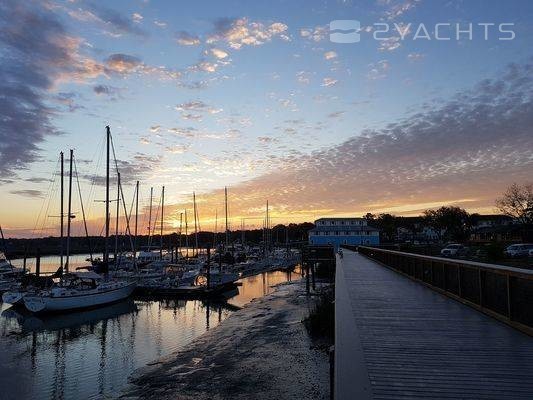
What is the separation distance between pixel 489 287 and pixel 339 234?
74709mm

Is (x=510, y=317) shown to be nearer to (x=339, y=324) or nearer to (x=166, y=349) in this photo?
(x=339, y=324)

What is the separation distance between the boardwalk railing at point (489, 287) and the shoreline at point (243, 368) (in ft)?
17.7

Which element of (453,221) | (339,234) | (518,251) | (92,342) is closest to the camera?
(92,342)

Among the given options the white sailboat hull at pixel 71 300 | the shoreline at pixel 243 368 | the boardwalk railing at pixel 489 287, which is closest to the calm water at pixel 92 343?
the white sailboat hull at pixel 71 300

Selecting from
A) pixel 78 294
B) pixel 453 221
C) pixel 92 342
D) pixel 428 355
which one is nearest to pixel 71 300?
pixel 78 294

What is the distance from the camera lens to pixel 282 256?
102 metres

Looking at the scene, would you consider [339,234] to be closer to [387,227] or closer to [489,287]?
[387,227]

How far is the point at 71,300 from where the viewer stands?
3731cm

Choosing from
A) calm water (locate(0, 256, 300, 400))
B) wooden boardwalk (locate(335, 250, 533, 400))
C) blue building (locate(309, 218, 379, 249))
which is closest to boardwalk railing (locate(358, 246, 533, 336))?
wooden boardwalk (locate(335, 250, 533, 400))

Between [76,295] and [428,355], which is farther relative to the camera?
[76,295]

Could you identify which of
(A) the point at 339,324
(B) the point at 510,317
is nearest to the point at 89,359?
(A) the point at 339,324

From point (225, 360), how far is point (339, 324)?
1162cm

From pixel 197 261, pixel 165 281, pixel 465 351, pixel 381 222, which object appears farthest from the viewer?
pixel 381 222

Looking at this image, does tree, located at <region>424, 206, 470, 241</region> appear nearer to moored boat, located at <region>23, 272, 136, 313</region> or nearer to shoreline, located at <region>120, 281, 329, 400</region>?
moored boat, located at <region>23, 272, 136, 313</region>
